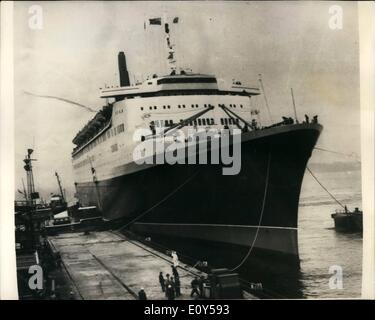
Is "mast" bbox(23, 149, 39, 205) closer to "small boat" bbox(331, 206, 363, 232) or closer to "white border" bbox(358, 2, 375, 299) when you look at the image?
"small boat" bbox(331, 206, 363, 232)

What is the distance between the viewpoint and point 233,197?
5.50 m

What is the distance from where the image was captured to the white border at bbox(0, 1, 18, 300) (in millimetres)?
5172

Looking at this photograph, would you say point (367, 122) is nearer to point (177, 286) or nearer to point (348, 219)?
point (348, 219)

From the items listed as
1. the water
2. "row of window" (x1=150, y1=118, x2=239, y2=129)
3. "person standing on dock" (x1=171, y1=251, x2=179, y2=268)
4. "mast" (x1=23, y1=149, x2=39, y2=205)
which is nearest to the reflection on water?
the water

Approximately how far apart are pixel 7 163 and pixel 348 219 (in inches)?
146

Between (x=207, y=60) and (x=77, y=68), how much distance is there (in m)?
1.43

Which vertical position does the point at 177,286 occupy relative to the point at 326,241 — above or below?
below

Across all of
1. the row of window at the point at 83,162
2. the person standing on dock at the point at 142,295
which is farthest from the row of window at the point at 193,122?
the person standing on dock at the point at 142,295

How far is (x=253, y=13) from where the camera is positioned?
209 inches

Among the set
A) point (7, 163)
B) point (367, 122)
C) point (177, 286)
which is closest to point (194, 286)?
point (177, 286)

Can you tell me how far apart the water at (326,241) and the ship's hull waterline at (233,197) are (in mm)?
143
